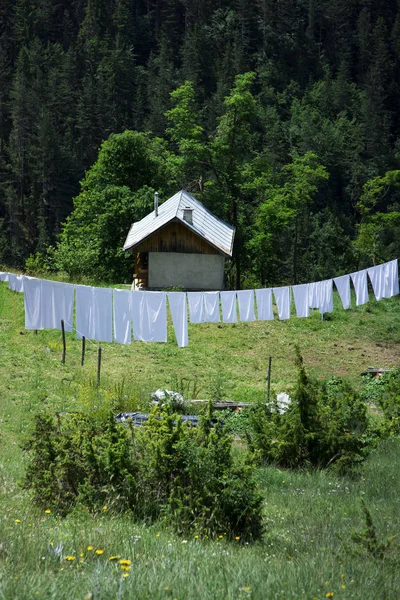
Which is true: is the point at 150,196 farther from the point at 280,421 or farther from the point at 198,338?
the point at 280,421

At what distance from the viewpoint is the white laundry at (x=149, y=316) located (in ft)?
47.3

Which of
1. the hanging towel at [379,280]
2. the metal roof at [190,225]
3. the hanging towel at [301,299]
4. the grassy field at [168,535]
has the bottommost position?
the grassy field at [168,535]

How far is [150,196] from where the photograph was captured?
133 feet

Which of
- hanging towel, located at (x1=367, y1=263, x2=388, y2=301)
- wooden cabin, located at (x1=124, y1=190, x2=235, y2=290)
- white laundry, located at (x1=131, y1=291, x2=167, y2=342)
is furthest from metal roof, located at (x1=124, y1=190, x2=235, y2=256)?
white laundry, located at (x1=131, y1=291, x2=167, y2=342)

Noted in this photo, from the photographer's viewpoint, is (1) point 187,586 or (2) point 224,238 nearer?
(1) point 187,586

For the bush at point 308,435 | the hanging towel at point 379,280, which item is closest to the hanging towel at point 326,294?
the hanging towel at point 379,280

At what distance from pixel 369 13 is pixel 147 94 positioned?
3680cm

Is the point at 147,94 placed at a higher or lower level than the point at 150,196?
higher

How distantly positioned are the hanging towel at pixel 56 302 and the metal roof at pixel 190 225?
19818 mm

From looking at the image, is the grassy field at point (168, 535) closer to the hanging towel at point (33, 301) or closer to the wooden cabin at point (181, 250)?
the hanging towel at point (33, 301)

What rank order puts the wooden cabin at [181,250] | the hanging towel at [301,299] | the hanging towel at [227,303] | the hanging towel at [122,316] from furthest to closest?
the wooden cabin at [181,250] < the hanging towel at [301,299] < the hanging towel at [227,303] < the hanging towel at [122,316]

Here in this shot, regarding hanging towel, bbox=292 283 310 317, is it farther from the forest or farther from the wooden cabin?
the forest

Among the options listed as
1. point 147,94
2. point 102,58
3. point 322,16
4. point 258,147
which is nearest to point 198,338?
point 258,147

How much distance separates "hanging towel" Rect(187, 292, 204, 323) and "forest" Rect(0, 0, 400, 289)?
2173 centimetres
